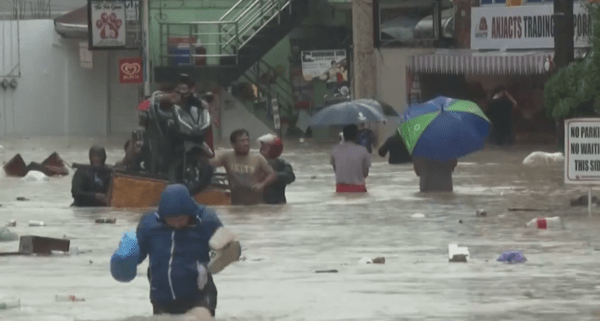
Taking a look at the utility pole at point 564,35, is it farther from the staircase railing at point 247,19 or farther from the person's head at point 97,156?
the staircase railing at point 247,19

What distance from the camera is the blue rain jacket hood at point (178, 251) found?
32.1 ft

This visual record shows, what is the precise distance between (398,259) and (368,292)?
2511mm

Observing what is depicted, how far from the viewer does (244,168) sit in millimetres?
21453

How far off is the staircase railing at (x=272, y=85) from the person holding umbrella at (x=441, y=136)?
2961cm

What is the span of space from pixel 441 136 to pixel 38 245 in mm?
8699

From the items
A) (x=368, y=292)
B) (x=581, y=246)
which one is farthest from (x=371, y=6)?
(x=368, y=292)

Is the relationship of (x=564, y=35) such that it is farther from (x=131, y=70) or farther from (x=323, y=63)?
(x=131, y=70)

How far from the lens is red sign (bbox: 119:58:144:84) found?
184 ft

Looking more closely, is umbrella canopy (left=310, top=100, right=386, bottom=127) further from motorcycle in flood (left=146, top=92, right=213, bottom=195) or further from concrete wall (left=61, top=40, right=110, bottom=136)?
concrete wall (left=61, top=40, right=110, bottom=136)

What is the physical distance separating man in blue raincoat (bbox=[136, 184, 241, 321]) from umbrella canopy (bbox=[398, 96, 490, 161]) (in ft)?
45.6

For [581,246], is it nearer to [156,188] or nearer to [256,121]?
[156,188]

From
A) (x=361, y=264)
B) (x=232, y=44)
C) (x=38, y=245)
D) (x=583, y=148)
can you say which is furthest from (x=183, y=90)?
(x=232, y=44)

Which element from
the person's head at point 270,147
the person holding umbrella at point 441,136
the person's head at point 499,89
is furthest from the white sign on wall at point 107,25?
the person's head at point 270,147

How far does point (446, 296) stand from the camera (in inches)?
499
